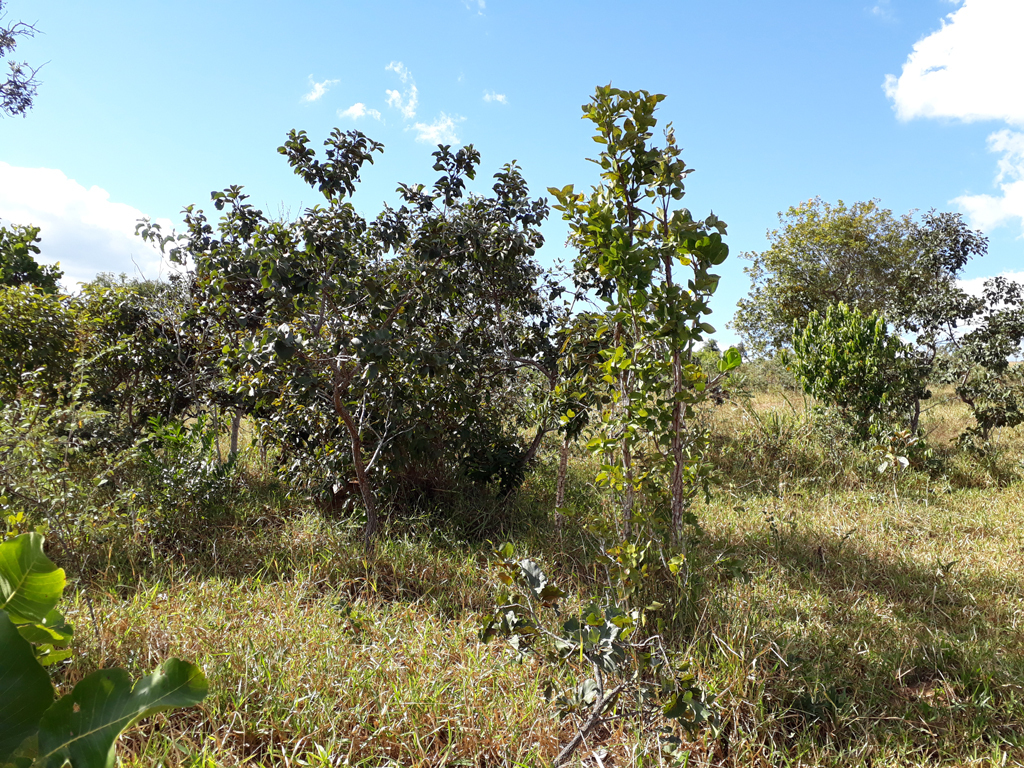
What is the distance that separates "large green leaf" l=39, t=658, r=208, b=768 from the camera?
2.58ft

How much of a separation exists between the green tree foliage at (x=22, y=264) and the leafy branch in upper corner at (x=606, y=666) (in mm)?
6303

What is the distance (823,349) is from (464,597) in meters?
5.46

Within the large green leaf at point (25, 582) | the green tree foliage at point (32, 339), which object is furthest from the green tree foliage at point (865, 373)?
the green tree foliage at point (32, 339)

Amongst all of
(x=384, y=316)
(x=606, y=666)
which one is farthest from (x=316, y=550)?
(x=606, y=666)

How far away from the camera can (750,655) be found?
2.35m

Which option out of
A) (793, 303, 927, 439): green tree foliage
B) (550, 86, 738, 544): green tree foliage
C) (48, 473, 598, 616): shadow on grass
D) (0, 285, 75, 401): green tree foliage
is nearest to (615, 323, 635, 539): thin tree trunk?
(550, 86, 738, 544): green tree foliage

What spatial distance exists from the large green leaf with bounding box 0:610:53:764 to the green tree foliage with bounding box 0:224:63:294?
6.55 metres

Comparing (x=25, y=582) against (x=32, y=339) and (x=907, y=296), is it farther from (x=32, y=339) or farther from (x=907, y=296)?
(x=907, y=296)

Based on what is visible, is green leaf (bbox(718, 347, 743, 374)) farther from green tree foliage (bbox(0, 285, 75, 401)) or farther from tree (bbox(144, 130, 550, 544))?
green tree foliage (bbox(0, 285, 75, 401))

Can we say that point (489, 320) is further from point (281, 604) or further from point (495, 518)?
point (281, 604)

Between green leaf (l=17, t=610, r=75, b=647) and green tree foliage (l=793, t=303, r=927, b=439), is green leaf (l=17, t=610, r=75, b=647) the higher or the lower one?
the lower one

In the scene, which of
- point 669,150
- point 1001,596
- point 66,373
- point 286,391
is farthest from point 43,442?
point 1001,596

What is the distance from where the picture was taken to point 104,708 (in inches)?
32.5

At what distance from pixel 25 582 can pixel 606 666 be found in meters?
1.53
